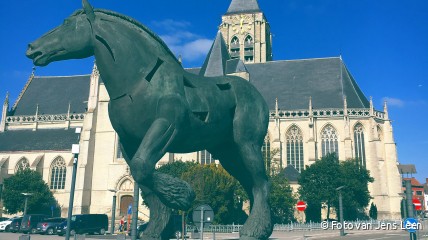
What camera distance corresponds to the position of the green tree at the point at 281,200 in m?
33.8

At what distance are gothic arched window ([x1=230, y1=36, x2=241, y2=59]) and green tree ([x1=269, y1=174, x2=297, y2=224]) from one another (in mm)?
31097

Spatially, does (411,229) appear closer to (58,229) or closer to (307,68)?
(58,229)

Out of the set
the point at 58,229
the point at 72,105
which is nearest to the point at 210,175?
the point at 58,229

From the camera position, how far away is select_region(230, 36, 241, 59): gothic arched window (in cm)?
6247

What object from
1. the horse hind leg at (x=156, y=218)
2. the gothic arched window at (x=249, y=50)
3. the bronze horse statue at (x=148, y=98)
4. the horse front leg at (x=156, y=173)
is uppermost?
the gothic arched window at (x=249, y=50)

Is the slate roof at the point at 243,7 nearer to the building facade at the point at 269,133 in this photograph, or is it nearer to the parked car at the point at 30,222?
the building facade at the point at 269,133

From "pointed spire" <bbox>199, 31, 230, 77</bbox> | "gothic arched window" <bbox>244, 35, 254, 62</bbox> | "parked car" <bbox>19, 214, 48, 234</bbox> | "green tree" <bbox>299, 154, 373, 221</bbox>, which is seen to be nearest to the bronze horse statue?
"parked car" <bbox>19, 214, 48, 234</bbox>

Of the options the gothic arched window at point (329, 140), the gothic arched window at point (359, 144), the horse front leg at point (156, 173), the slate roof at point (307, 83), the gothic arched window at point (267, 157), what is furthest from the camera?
the slate roof at point (307, 83)

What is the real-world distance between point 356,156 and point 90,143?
30.6 metres

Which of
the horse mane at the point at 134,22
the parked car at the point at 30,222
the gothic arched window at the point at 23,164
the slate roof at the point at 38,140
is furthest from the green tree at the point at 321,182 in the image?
the horse mane at the point at 134,22

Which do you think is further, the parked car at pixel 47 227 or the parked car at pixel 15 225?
the parked car at pixel 15 225

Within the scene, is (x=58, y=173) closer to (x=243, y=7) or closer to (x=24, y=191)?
(x=24, y=191)

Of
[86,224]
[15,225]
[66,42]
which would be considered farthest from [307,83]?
[66,42]

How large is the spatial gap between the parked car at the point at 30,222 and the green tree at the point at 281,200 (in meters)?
19.4
